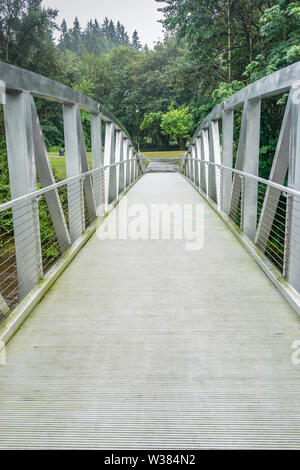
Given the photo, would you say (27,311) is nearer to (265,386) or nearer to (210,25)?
(265,386)

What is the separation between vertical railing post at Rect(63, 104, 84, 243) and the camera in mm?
5293

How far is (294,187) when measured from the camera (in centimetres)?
343

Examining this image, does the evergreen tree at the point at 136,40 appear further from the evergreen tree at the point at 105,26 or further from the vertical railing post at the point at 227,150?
the vertical railing post at the point at 227,150

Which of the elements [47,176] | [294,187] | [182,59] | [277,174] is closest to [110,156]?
[47,176]

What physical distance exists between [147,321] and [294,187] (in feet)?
5.13

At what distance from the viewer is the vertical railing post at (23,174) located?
3523 mm

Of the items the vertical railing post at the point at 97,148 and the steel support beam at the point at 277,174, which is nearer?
the steel support beam at the point at 277,174

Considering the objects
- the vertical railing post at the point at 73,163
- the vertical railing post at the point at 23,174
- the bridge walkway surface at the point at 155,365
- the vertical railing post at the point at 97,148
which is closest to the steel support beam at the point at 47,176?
the vertical railing post at the point at 23,174

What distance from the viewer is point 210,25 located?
48.8 ft

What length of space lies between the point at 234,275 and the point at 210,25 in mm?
13300

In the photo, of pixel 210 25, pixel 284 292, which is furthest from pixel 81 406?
pixel 210 25

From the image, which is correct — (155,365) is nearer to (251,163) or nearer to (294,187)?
(294,187)

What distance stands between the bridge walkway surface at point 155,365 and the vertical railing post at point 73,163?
4.31 feet

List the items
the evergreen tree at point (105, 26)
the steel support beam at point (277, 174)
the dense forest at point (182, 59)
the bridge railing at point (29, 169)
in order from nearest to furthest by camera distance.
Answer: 1. the bridge railing at point (29, 169)
2. the steel support beam at point (277, 174)
3. the dense forest at point (182, 59)
4. the evergreen tree at point (105, 26)
